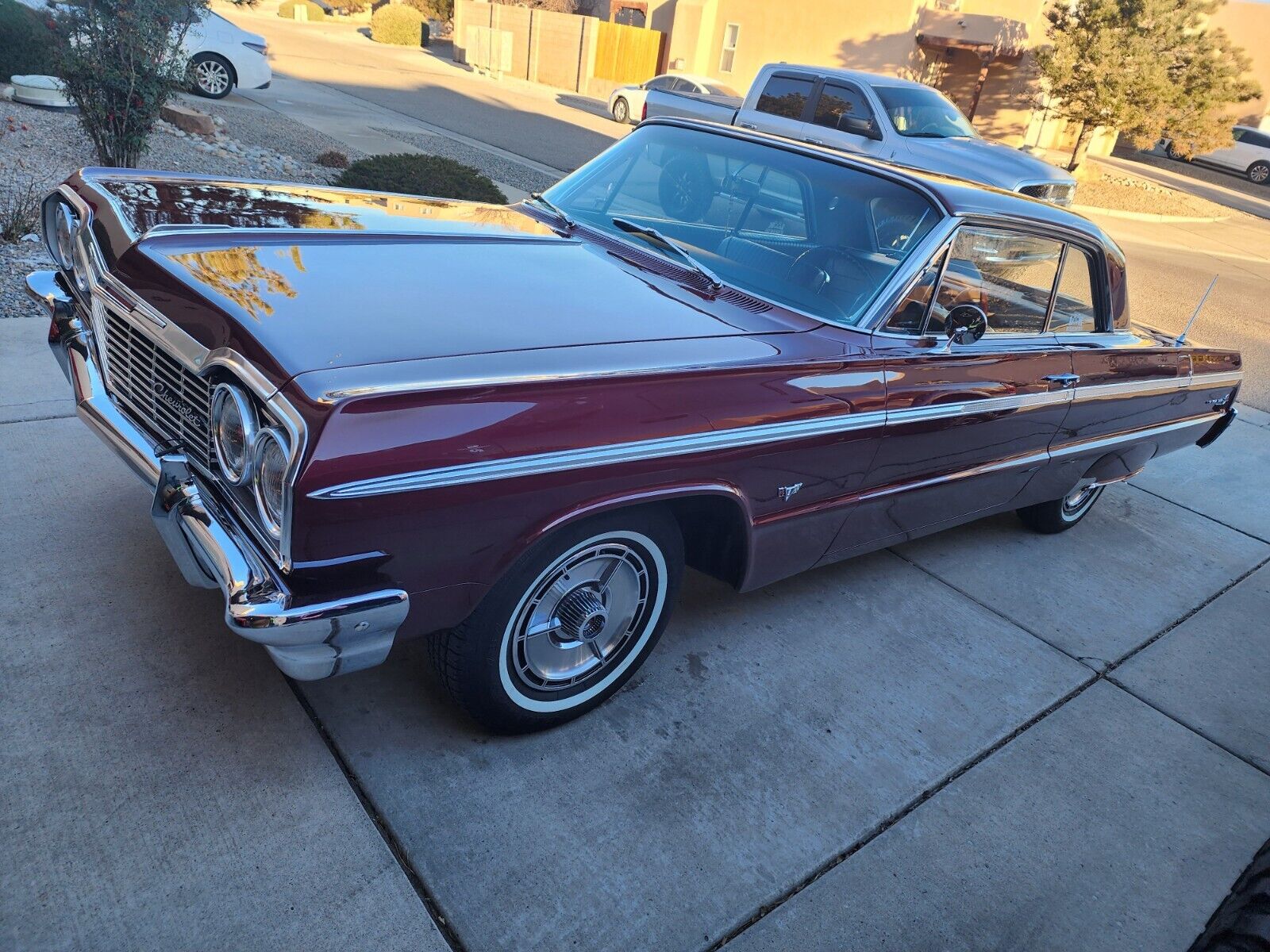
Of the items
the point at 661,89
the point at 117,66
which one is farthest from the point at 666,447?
the point at 661,89

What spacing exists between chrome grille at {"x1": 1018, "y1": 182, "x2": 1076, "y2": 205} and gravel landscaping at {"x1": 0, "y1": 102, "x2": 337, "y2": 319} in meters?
7.68

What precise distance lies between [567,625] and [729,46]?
88.6 feet

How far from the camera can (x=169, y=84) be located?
Answer: 292 inches

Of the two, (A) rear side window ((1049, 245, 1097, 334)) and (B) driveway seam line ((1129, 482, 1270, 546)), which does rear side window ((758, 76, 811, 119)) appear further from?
(A) rear side window ((1049, 245, 1097, 334))

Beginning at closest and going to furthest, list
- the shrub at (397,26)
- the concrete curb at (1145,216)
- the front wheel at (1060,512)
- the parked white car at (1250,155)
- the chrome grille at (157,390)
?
the chrome grille at (157,390)
the front wheel at (1060,512)
the concrete curb at (1145,216)
the parked white car at (1250,155)
the shrub at (397,26)

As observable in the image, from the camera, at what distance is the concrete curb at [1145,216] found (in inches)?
703

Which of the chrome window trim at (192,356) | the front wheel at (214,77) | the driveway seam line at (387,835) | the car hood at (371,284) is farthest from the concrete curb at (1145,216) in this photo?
the driveway seam line at (387,835)

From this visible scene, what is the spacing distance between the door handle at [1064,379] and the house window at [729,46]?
Result: 25.2 meters

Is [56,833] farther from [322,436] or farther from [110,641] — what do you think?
[322,436]

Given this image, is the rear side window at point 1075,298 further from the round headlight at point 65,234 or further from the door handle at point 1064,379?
the round headlight at point 65,234

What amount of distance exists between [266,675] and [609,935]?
4.11 feet

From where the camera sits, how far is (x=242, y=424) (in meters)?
2.17

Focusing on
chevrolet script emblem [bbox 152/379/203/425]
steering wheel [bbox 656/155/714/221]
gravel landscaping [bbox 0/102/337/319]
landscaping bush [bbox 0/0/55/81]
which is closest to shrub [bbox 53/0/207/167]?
gravel landscaping [bbox 0/102/337/319]

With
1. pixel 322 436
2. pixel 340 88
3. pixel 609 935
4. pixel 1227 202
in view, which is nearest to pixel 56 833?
pixel 322 436
